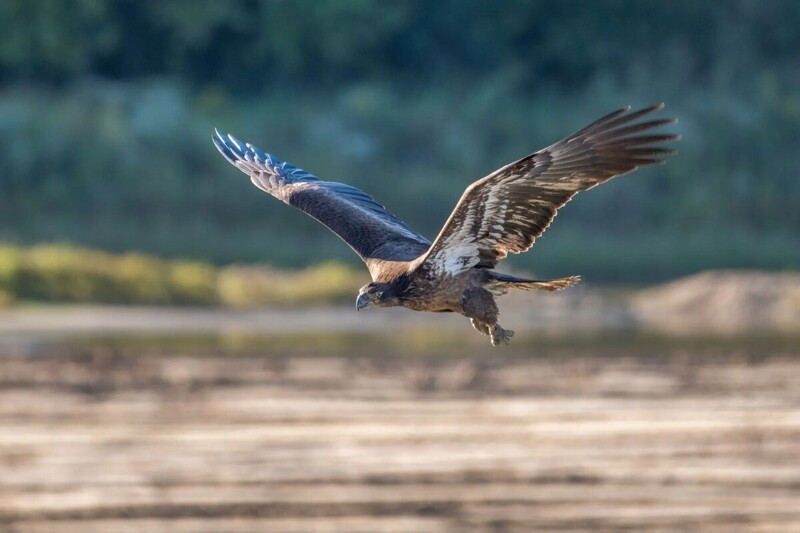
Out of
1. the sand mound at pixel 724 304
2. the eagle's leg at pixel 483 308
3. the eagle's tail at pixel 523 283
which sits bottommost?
the eagle's leg at pixel 483 308

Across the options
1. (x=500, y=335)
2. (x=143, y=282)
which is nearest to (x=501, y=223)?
(x=500, y=335)

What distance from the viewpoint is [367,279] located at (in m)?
30.8

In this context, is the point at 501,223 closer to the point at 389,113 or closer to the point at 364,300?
the point at 364,300

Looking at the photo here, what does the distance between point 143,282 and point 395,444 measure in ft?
40.2

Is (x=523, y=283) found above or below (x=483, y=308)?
above

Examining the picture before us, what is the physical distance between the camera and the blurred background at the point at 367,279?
16.9 meters

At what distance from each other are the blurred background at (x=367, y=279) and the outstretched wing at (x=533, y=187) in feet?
18.9

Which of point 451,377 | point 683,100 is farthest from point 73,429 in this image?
point 683,100

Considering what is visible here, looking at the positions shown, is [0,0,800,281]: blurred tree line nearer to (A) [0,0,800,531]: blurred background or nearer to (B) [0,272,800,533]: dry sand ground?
(A) [0,0,800,531]: blurred background

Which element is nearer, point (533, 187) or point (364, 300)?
point (533, 187)

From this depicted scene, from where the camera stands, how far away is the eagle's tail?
33.2 ft

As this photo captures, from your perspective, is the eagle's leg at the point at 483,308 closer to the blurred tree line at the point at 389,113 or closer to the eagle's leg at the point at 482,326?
the eagle's leg at the point at 482,326

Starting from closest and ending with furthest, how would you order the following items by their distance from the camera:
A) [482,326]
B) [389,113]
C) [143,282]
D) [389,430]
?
1. [482,326]
2. [389,430]
3. [143,282]
4. [389,113]

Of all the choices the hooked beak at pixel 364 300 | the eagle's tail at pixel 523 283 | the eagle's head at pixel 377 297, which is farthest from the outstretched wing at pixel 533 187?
the hooked beak at pixel 364 300
